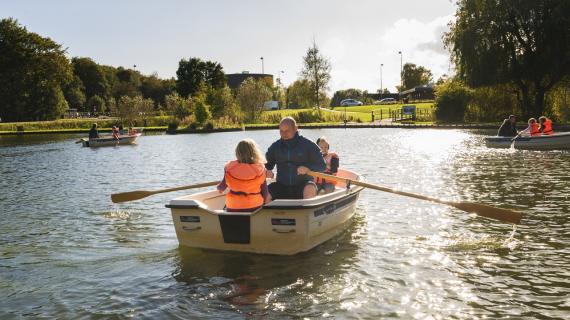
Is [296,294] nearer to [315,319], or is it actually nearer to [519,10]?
[315,319]

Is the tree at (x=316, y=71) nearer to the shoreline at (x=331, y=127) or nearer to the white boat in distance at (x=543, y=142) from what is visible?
the shoreline at (x=331, y=127)

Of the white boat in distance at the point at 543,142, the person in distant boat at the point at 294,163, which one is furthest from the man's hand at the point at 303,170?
the white boat in distance at the point at 543,142

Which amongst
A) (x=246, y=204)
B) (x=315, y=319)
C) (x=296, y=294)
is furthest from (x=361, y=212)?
(x=315, y=319)

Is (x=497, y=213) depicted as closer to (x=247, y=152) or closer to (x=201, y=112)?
(x=247, y=152)

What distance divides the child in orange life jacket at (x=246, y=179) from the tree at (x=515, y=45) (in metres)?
37.3

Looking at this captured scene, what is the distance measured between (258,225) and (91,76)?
368 ft

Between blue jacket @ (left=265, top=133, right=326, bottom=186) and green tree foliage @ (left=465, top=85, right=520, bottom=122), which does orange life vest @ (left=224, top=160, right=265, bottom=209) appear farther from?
green tree foliage @ (left=465, top=85, right=520, bottom=122)

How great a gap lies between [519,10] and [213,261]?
39121mm

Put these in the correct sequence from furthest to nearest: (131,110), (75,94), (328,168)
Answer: (75,94), (131,110), (328,168)

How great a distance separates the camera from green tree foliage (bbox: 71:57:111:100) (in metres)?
111

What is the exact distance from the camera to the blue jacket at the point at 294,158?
30.5 feet

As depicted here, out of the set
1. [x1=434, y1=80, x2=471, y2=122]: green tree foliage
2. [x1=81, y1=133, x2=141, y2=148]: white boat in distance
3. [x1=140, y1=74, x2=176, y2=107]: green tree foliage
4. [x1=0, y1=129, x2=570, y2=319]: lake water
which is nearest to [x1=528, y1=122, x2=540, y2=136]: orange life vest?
[x1=0, y1=129, x2=570, y2=319]: lake water

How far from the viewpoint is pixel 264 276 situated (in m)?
7.92

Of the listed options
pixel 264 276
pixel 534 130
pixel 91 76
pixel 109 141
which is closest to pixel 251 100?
pixel 109 141
